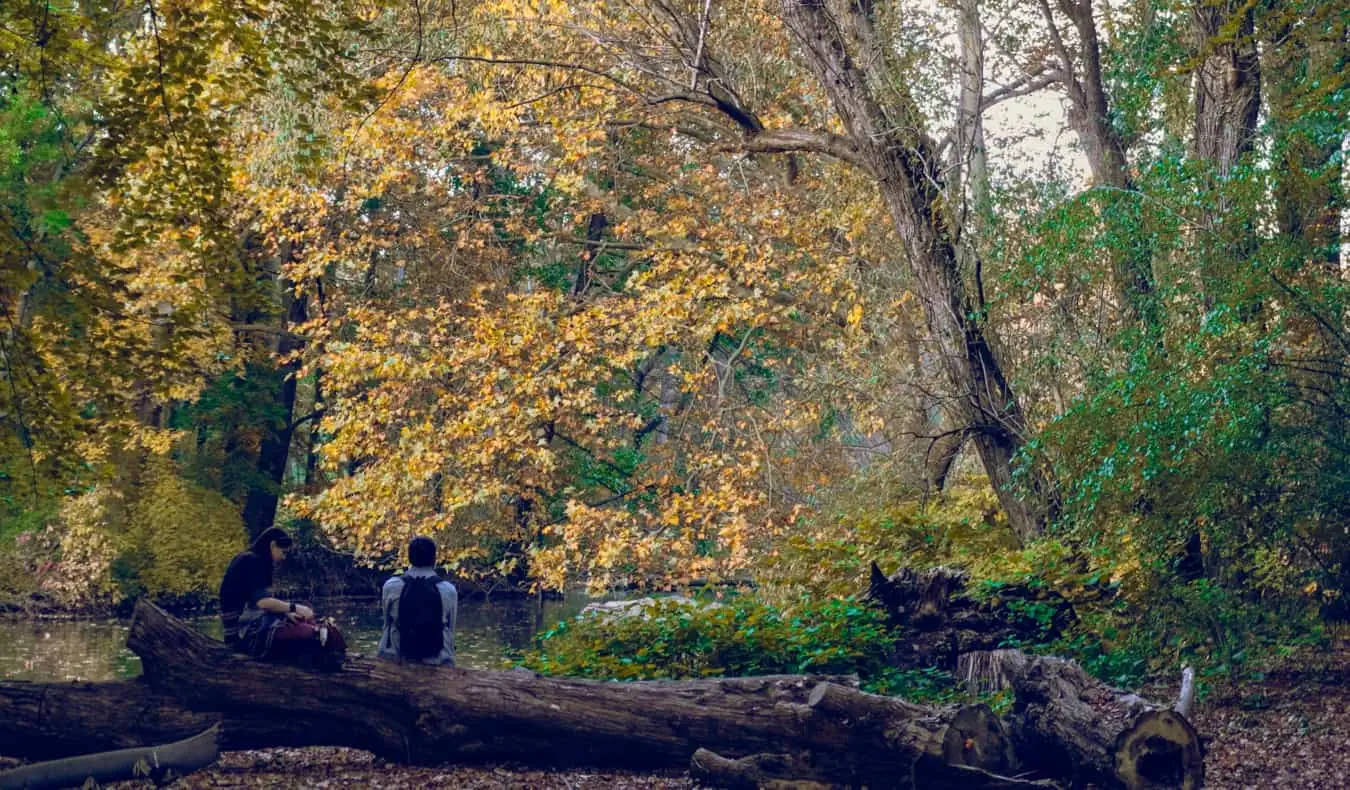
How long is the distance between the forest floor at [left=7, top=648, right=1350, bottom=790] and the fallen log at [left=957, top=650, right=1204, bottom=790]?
2.64 feet

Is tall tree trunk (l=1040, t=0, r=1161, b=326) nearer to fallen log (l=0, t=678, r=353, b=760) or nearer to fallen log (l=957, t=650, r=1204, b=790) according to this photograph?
fallen log (l=957, t=650, r=1204, b=790)

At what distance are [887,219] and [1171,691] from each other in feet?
23.6

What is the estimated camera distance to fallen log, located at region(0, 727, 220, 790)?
25.6ft

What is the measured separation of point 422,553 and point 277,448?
20.2 metres

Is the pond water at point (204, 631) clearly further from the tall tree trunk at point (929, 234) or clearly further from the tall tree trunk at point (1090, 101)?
the tall tree trunk at point (1090, 101)

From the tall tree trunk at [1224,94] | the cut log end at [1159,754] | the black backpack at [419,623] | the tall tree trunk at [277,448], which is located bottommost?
the cut log end at [1159,754]

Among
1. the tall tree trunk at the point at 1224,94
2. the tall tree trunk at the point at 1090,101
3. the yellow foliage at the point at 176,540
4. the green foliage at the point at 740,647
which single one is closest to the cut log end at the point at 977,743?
the green foliage at the point at 740,647

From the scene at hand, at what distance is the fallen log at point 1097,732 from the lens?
24.3 feet

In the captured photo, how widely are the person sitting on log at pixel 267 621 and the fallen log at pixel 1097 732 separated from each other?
4.49 metres

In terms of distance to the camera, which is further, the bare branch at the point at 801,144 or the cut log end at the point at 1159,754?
the bare branch at the point at 801,144

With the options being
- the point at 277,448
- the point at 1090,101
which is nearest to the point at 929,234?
the point at 1090,101

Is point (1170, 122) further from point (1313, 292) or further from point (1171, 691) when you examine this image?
point (1171, 691)

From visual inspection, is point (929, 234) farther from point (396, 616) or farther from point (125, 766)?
point (125, 766)

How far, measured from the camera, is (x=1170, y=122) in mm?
13906
